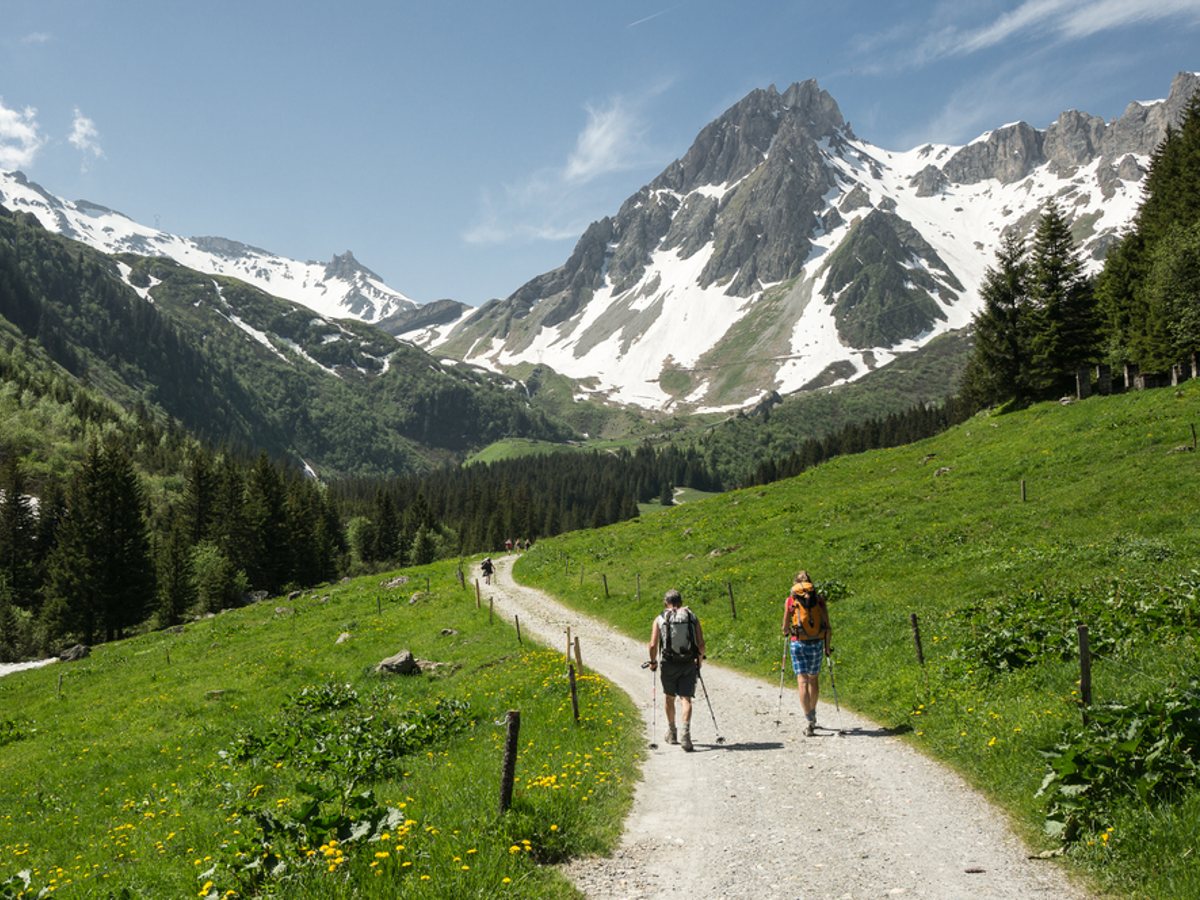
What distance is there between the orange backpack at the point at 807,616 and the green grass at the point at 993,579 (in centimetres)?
259

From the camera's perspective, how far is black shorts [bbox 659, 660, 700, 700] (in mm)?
14023

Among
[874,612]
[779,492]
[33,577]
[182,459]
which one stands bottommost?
[33,577]

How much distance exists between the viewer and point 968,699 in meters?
13.6

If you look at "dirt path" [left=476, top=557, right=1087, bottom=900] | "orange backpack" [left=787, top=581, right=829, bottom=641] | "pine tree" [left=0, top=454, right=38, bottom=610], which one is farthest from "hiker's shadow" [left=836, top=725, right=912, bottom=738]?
"pine tree" [left=0, top=454, right=38, bottom=610]

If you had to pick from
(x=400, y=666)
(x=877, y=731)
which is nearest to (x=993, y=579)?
(x=877, y=731)

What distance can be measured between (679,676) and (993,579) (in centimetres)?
1335

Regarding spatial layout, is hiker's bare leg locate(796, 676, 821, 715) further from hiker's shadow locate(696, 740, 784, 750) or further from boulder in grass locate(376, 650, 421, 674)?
boulder in grass locate(376, 650, 421, 674)

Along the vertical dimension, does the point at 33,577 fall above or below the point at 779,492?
below

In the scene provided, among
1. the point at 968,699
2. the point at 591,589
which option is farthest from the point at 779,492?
the point at 968,699

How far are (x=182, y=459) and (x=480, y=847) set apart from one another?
530 ft

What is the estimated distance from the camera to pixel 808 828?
934cm

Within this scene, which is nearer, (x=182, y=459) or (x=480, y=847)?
(x=480, y=847)

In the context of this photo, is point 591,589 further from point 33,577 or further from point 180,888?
point 33,577

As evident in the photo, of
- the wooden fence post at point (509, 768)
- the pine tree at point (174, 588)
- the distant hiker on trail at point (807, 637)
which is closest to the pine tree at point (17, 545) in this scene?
the pine tree at point (174, 588)
